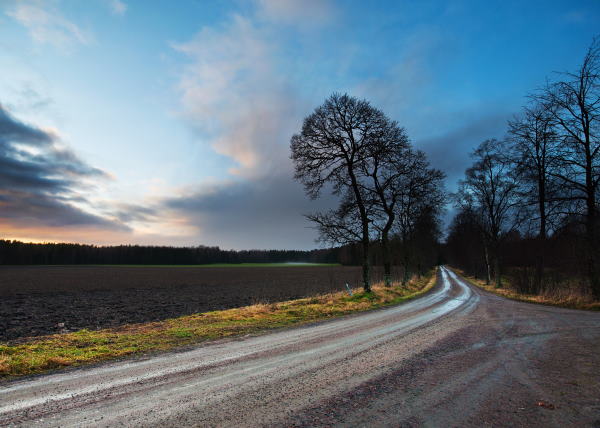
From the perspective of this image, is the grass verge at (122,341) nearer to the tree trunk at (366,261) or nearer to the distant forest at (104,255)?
the tree trunk at (366,261)

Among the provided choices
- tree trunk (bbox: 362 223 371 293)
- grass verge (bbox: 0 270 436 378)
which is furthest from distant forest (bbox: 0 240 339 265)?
grass verge (bbox: 0 270 436 378)

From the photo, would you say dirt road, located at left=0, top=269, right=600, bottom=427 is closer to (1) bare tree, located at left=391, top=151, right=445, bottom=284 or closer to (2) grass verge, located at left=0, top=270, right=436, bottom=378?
(2) grass verge, located at left=0, top=270, right=436, bottom=378

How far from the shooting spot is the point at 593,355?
656cm

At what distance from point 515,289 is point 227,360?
26535 mm

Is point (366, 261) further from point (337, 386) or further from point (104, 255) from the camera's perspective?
point (104, 255)

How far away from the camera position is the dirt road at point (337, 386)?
383 cm

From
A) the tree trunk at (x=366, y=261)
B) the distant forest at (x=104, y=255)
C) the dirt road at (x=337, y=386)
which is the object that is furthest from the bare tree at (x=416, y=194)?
the distant forest at (x=104, y=255)

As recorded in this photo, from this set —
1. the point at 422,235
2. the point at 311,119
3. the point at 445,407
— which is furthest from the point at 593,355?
the point at 422,235

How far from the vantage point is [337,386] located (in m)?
4.86

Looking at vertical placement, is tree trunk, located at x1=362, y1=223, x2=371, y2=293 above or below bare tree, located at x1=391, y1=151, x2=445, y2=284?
below

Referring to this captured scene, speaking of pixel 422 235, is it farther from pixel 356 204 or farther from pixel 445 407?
pixel 445 407

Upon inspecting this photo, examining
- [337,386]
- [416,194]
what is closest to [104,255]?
[416,194]

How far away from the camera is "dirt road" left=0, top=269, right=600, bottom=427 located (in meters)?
3.83

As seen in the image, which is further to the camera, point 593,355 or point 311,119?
point 311,119
